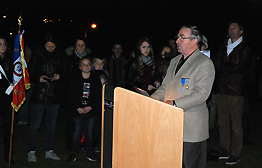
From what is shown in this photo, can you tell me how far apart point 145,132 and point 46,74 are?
3.26 meters

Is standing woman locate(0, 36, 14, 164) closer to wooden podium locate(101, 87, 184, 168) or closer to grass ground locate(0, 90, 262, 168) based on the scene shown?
grass ground locate(0, 90, 262, 168)

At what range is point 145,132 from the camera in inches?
120

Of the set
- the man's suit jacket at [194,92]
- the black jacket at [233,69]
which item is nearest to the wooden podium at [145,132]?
the man's suit jacket at [194,92]

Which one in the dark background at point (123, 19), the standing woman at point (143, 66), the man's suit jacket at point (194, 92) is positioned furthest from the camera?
the dark background at point (123, 19)

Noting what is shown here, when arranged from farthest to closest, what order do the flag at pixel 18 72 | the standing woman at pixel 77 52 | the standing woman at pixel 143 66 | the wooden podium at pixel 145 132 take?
the standing woman at pixel 77 52 → the standing woman at pixel 143 66 → the flag at pixel 18 72 → the wooden podium at pixel 145 132

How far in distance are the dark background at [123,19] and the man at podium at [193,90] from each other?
23.1 m

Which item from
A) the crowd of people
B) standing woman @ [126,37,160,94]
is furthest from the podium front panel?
standing woman @ [126,37,160,94]

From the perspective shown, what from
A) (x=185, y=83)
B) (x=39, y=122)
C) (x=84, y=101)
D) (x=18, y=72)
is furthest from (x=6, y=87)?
(x=185, y=83)

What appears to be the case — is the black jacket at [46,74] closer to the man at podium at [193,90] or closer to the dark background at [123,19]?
the man at podium at [193,90]

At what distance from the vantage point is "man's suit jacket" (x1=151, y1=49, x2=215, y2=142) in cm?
342

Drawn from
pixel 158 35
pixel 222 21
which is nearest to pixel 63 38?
pixel 158 35

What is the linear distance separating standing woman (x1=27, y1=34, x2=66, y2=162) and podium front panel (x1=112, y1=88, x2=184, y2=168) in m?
2.80

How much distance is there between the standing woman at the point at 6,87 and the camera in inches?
217

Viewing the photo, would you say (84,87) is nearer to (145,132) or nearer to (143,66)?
(143,66)
